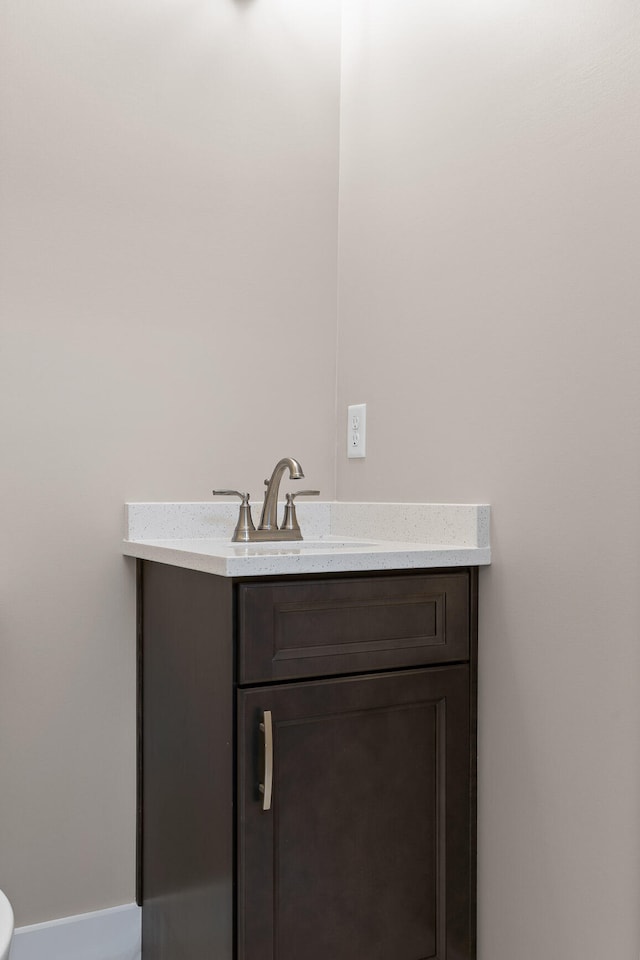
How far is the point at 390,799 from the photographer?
4.60ft

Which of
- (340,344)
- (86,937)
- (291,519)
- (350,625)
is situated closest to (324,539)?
(291,519)

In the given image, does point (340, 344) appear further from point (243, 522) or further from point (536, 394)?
point (536, 394)

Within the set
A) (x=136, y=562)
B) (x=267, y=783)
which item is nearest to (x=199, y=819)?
(x=267, y=783)

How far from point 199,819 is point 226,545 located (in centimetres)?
50

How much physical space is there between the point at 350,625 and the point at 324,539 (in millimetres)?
586

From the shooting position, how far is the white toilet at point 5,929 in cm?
107

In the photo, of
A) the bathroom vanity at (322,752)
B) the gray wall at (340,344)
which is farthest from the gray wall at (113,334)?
the bathroom vanity at (322,752)

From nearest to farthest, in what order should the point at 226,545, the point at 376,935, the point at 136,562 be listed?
the point at 376,935, the point at 226,545, the point at 136,562

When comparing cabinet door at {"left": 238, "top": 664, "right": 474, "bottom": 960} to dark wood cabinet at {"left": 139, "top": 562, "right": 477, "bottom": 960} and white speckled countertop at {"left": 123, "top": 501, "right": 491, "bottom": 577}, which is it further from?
white speckled countertop at {"left": 123, "top": 501, "right": 491, "bottom": 577}

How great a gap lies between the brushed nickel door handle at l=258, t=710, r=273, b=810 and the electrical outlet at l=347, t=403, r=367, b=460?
0.78 meters

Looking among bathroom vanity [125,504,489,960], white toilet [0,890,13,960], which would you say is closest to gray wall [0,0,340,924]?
bathroom vanity [125,504,489,960]

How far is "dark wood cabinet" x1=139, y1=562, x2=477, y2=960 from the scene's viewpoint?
129 centimetres

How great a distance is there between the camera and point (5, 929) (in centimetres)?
110

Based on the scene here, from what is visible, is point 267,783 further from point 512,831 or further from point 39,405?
point 39,405
